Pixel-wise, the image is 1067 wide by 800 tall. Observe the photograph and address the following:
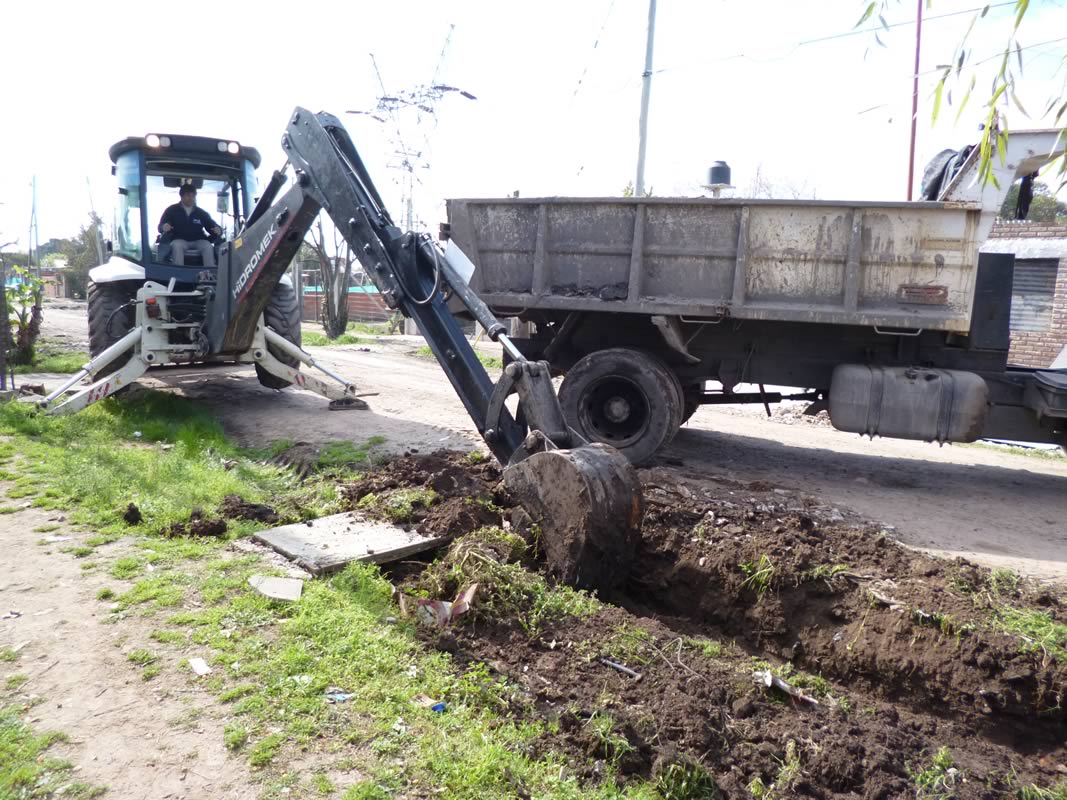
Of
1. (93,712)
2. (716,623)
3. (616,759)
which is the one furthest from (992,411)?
(93,712)

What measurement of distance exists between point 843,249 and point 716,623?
3.66 metres

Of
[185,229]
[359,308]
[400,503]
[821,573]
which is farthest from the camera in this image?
[359,308]

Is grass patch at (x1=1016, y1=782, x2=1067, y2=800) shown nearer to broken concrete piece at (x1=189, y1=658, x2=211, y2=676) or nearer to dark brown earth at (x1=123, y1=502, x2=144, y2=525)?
broken concrete piece at (x1=189, y1=658, x2=211, y2=676)

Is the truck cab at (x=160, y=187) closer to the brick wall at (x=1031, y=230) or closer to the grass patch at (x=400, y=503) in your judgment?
the grass patch at (x=400, y=503)

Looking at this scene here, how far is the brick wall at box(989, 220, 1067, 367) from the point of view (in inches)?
468

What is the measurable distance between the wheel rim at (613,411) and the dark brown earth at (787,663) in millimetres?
1998

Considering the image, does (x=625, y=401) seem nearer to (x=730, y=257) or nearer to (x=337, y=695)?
(x=730, y=257)

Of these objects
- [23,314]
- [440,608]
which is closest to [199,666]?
[440,608]

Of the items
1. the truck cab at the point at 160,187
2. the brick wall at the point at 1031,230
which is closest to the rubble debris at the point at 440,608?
the truck cab at the point at 160,187

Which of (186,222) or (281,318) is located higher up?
(186,222)

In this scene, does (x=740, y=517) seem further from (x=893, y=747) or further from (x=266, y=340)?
(x=266, y=340)

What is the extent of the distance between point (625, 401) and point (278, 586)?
156 inches

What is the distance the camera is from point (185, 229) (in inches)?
355

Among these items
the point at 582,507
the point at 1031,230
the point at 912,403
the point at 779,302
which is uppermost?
the point at 1031,230
